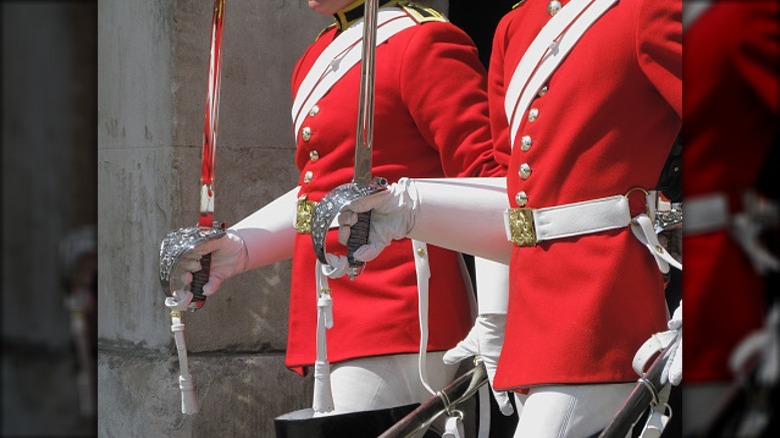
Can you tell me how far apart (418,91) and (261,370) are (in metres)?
1.32

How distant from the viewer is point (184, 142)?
3.58m

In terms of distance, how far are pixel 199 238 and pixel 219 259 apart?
0.11m

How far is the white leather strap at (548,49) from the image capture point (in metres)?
2.15

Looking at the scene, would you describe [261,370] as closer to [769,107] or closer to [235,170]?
[235,170]

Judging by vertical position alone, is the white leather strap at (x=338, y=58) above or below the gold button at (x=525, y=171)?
above

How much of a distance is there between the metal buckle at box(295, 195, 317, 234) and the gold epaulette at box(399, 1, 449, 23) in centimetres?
49

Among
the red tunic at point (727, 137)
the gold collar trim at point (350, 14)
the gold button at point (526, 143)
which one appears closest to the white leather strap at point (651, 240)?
the gold button at point (526, 143)

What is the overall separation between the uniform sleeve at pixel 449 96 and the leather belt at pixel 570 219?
403 millimetres

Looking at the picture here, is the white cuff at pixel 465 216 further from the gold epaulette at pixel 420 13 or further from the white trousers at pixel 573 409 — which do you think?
the gold epaulette at pixel 420 13

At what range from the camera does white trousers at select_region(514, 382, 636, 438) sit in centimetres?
200

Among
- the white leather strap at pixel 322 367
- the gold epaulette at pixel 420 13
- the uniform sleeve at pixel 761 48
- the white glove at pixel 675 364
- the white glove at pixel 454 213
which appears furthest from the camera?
the gold epaulette at pixel 420 13

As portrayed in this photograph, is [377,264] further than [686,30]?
Yes

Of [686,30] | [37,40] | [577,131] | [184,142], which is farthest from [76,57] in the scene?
[184,142]

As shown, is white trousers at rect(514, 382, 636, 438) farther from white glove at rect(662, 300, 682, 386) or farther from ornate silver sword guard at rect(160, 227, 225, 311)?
ornate silver sword guard at rect(160, 227, 225, 311)
